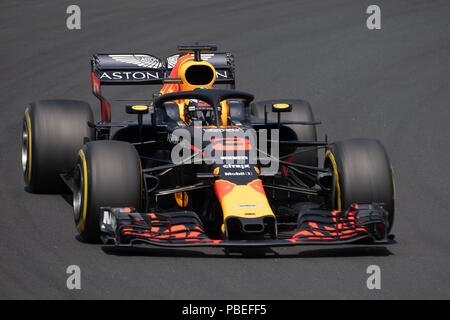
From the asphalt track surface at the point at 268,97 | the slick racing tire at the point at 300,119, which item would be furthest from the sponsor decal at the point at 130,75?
the asphalt track surface at the point at 268,97

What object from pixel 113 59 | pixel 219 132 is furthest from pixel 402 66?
pixel 219 132

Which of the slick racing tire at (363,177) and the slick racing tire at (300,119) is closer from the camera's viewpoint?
the slick racing tire at (363,177)

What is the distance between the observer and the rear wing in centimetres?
1302

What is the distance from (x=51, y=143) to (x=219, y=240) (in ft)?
12.1

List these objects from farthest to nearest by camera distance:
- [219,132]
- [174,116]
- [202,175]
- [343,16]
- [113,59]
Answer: [343,16] → [113,59] → [174,116] → [219,132] → [202,175]

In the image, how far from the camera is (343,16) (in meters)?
23.9

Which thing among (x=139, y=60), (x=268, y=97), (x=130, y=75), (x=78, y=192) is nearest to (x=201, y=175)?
(x=78, y=192)

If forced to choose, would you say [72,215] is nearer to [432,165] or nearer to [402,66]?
[432,165]

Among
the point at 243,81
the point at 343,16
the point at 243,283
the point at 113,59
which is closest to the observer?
the point at 243,283

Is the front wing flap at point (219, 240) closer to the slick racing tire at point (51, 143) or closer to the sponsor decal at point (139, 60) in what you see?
the slick racing tire at point (51, 143)

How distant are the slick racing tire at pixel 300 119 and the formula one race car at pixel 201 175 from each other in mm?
31

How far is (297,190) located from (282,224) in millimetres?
→ 403

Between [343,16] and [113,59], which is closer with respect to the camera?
[113,59]

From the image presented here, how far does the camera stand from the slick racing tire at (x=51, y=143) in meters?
12.0
